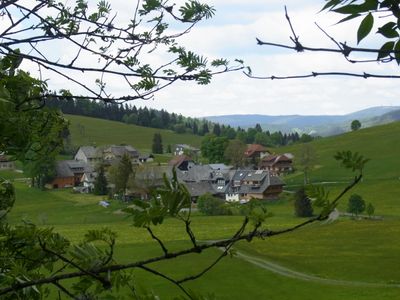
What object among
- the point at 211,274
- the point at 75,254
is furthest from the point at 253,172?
the point at 75,254

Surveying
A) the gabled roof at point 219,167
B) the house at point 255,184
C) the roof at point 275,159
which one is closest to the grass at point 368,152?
the roof at point 275,159

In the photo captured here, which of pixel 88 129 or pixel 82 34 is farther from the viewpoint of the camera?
pixel 88 129

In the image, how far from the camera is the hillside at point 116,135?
137 m

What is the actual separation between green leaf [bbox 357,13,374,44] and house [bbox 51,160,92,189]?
97.1 metres

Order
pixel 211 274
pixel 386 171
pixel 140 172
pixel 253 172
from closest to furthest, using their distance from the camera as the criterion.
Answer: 1. pixel 211 274
2. pixel 140 172
3. pixel 253 172
4. pixel 386 171

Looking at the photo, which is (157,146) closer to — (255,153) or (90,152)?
(90,152)

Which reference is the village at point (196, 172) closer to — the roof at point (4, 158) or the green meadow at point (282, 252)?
the green meadow at point (282, 252)

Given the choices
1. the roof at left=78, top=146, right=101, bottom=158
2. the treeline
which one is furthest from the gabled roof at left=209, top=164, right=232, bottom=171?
the treeline

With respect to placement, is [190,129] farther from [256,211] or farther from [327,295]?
[256,211]

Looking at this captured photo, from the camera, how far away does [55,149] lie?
3.72m

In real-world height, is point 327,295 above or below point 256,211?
below

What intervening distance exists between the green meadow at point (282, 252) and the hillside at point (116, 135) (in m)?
54.7

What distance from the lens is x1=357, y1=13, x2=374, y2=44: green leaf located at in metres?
1.16

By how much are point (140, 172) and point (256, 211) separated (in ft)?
237
